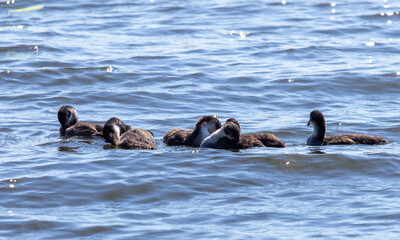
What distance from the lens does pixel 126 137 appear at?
12.1 m

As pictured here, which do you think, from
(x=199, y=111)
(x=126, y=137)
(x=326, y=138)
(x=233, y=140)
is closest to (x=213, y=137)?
(x=233, y=140)

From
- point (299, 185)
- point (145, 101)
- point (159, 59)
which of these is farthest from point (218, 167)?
point (159, 59)

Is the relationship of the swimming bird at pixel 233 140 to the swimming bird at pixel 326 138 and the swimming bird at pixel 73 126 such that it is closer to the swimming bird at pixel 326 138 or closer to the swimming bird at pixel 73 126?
the swimming bird at pixel 326 138

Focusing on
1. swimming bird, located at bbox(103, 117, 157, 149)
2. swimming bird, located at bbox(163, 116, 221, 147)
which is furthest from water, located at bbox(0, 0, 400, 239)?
swimming bird, located at bbox(163, 116, 221, 147)

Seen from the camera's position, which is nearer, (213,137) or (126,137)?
(213,137)

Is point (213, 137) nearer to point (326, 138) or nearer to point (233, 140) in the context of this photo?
point (233, 140)

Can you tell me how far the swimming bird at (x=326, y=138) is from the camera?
40.3ft

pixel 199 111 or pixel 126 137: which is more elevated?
pixel 199 111

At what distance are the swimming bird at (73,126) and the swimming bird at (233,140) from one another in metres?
2.20

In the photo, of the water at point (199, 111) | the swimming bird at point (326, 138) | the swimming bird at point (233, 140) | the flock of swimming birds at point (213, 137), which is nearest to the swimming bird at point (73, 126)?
the flock of swimming birds at point (213, 137)

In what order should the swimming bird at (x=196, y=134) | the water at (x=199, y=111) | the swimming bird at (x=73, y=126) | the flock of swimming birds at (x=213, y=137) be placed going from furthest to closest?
the swimming bird at (x=73, y=126) → the swimming bird at (x=196, y=134) → the flock of swimming birds at (x=213, y=137) → the water at (x=199, y=111)

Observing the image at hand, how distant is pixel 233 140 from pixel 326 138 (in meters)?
1.83

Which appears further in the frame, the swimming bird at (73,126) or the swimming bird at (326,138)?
the swimming bird at (73,126)

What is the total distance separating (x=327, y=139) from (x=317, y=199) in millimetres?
3262
